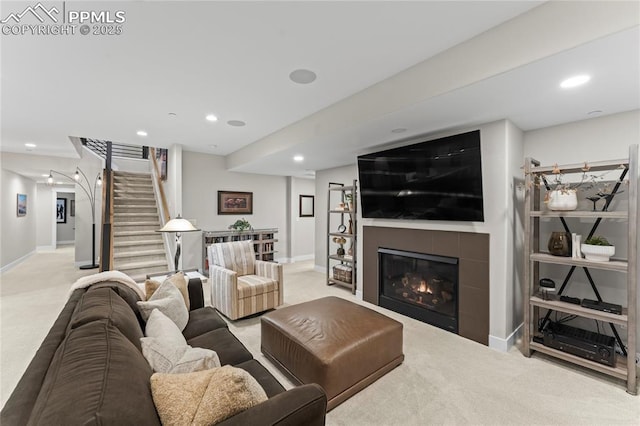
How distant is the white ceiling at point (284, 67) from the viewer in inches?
63.6

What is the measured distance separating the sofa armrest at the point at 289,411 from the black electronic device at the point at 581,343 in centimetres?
251

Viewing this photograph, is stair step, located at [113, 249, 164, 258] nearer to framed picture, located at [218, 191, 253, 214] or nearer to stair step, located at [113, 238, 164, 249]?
stair step, located at [113, 238, 164, 249]

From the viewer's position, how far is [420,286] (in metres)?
3.40

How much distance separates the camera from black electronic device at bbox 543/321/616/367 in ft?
7.07

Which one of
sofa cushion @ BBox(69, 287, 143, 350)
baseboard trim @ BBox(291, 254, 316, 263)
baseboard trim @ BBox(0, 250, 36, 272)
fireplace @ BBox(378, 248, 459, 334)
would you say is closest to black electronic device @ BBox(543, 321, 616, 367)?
fireplace @ BBox(378, 248, 459, 334)

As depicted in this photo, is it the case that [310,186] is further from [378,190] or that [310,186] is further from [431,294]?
[431,294]

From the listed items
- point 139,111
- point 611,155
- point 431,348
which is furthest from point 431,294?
point 139,111

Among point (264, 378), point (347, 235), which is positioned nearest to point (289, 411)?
point (264, 378)

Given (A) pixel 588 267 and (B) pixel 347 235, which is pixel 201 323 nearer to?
(B) pixel 347 235

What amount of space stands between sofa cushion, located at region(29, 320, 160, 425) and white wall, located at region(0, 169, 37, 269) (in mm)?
7397

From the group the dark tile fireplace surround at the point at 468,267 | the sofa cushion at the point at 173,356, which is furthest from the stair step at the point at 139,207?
the dark tile fireplace surround at the point at 468,267

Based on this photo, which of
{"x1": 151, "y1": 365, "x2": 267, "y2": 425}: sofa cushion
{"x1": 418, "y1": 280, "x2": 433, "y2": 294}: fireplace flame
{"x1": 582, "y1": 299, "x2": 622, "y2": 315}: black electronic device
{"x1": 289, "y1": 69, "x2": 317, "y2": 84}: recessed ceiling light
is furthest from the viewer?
{"x1": 418, "y1": 280, "x2": 433, "y2": 294}: fireplace flame

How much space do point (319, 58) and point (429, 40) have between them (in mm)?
812

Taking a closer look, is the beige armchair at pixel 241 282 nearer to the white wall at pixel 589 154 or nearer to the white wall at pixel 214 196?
the white wall at pixel 214 196
